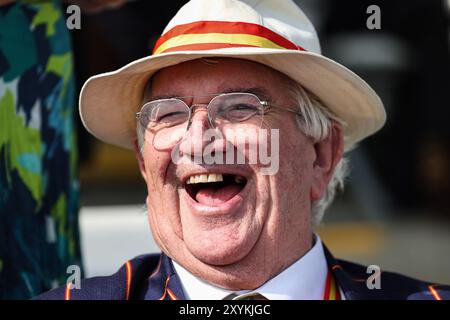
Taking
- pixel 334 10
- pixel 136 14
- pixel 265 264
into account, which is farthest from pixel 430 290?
pixel 334 10

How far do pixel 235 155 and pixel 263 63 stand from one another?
0.93 ft

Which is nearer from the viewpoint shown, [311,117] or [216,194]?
[216,194]

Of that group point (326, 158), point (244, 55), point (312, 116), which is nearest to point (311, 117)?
point (312, 116)

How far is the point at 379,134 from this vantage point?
9148 mm

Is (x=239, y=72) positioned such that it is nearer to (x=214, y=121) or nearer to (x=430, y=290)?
(x=214, y=121)

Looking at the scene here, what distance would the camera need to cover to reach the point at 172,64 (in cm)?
227

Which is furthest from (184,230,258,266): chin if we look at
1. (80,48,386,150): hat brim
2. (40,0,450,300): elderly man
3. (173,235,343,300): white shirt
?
(80,48,386,150): hat brim

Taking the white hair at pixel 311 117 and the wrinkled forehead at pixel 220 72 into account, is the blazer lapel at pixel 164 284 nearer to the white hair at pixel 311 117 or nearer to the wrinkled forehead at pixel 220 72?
the white hair at pixel 311 117

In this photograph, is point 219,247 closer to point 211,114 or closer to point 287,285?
point 287,285

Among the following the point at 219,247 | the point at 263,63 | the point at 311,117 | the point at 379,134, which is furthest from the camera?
the point at 379,134

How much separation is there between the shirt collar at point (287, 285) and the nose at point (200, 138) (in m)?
0.35

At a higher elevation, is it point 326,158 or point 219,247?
point 326,158

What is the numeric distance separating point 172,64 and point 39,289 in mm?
929

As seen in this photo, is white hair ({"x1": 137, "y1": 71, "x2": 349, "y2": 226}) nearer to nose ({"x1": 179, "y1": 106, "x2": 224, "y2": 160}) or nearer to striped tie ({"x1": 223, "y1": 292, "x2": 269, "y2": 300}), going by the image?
nose ({"x1": 179, "y1": 106, "x2": 224, "y2": 160})
